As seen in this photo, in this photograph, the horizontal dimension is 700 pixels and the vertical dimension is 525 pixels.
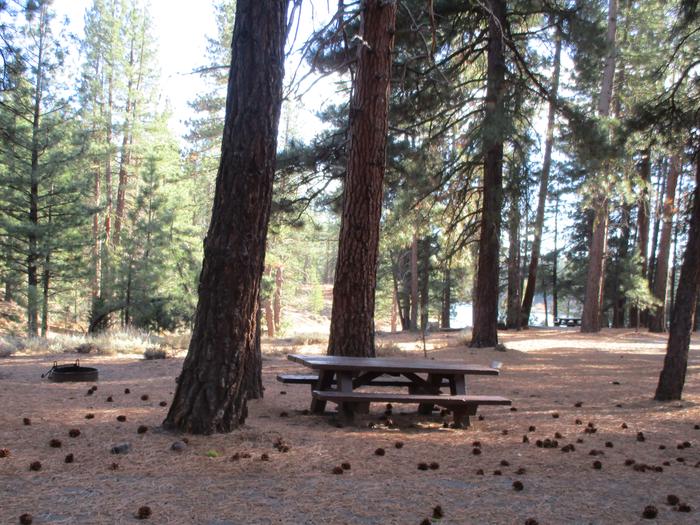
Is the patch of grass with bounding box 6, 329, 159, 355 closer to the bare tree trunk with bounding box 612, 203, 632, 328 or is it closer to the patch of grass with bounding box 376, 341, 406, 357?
the patch of grass with bounding box 376, 341, 406, 357

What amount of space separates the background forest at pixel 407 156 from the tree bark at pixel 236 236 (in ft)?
5.22

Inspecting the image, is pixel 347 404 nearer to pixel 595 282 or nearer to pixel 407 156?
pixel 407 156

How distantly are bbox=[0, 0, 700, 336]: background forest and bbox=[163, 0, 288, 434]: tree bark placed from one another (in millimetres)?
1592

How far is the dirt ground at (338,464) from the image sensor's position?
302 cm

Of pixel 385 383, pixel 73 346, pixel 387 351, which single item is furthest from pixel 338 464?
pixel 73 346

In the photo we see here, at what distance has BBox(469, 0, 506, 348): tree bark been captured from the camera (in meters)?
12.0

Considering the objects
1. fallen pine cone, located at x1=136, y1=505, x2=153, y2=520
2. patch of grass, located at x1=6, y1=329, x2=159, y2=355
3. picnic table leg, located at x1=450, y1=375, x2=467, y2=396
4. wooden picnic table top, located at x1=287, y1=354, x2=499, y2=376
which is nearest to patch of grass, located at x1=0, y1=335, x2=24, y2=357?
patch of grass, located at x1=6, y1=329, x2=159, y2=355

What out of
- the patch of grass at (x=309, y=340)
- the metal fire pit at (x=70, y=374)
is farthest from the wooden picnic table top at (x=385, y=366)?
the patch of grass at (x=309, y=340)

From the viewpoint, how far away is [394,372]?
5297 mm

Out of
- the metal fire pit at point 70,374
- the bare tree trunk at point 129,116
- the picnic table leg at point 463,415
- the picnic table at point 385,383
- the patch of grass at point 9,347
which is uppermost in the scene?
the bare tree trunk at point 129,116

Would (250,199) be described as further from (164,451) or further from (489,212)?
(489,212)

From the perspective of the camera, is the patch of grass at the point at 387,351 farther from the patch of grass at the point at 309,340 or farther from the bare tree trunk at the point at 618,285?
the bare tree trunk at the point at 618,285

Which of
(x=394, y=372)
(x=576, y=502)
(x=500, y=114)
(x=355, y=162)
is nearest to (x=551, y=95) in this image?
(x=500, y=114)

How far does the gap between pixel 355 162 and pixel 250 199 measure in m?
2.78
